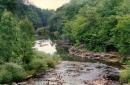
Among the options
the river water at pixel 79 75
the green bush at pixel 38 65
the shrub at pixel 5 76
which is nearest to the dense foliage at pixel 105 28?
the river water at pixel 79 75

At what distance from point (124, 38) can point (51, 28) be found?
10637cm

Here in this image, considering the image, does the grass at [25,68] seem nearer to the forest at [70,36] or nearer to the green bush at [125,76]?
the forest at [70,36]

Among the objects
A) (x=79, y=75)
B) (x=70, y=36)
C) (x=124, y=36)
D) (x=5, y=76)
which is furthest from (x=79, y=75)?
A: (x=70, y=36)

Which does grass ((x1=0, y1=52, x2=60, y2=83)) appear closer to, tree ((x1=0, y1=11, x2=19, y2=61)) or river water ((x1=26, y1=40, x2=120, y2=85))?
river water ((x1=26, y1=40, x2=120, y2=85))

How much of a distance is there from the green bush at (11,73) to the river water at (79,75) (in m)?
1.52

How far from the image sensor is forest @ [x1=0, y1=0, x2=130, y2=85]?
5325cm

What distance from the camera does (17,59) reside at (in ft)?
182

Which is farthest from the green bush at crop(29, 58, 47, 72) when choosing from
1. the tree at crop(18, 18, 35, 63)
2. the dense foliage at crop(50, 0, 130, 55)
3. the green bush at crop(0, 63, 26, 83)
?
the dense foliage at crop(50, 0, 130, 55)

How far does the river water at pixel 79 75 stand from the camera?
51.5m

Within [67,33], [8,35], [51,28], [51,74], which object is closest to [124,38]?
[51,74]

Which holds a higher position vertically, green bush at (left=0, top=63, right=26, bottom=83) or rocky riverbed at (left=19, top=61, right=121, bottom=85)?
green bush at (left=0, top=63, right=26, bottom=83)

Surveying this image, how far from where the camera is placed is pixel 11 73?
4925 centimetres

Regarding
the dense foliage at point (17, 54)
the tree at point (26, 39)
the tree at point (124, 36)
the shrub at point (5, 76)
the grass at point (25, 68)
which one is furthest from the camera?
the tree at point (124, 36)

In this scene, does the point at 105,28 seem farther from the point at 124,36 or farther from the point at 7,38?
the point at 7,38
